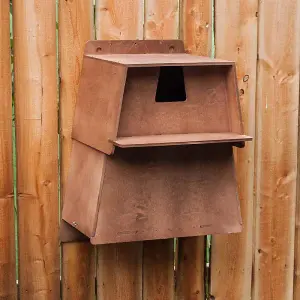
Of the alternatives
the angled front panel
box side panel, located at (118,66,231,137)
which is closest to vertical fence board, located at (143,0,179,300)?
the angled front panel

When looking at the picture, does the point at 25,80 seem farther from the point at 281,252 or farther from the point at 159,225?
the point at 281,252

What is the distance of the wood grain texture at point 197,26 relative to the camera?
3.20m

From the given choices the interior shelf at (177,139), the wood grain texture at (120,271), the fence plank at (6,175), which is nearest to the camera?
the interior shelf at (177,139)

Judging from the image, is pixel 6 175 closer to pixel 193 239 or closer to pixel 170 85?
pixel 170 85

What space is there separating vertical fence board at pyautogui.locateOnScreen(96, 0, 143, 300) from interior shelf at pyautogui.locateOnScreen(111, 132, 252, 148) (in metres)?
0.51

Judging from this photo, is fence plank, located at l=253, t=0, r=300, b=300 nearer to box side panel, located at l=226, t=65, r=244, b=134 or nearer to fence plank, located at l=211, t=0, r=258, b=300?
fence plank, located at l=211, t=0, r=258, b=300

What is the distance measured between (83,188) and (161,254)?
543 millimetres

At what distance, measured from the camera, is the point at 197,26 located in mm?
3215

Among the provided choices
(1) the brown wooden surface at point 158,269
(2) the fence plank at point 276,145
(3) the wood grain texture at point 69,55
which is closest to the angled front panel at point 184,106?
(3) the wood grain texture at point 69,55

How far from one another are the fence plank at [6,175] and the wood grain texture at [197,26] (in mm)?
681

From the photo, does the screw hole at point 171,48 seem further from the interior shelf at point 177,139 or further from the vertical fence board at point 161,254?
the interior shelf at point 177,139

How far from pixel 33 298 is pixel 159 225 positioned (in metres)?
0.63

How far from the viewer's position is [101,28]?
3.10 metres

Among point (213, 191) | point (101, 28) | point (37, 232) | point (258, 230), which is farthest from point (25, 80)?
point (258, 230)
